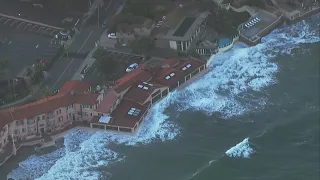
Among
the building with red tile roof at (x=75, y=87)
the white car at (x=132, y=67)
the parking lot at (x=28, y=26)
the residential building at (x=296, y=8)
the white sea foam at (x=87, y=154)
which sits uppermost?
the residential building at (x=296, y=8)

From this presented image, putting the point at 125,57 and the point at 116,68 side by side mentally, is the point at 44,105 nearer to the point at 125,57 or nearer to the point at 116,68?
the point at 116,68

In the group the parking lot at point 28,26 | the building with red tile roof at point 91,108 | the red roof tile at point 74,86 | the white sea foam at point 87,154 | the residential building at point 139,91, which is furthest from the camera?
the parking lot at point 28,26

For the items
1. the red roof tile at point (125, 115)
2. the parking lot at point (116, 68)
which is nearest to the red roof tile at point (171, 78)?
the red roof tile at point (125, 115)

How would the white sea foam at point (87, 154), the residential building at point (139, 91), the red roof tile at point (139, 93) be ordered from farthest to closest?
the red roof tile at point (139, 93) < the residential building at point (139, 91) < the white sea foam at point (87, 154)

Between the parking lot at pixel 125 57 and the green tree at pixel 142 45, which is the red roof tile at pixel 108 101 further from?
the green tree at pixel 142 45

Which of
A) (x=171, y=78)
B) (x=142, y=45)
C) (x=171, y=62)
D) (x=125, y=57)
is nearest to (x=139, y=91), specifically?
(x=171, y=78)

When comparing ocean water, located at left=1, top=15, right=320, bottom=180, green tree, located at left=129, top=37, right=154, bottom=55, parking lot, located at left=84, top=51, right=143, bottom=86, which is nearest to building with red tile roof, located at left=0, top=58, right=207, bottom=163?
ocean water, located at left=1, top=15, right=320, bottom=180

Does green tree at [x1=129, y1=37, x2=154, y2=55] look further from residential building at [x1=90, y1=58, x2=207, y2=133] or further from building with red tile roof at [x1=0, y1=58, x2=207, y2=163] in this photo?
building with red tile roof at [x1=0, y1=58, x2=207, y2=163]
